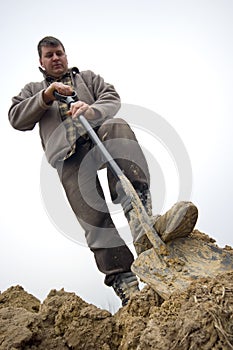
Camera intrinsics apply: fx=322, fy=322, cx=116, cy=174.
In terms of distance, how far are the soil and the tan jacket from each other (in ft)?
4.07

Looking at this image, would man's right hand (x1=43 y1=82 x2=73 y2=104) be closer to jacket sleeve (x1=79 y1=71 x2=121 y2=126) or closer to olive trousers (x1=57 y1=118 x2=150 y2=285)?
jacket sleeve (x1=79 y1=71 x2=121 y2=126)

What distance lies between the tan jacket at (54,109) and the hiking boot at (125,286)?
101 cm

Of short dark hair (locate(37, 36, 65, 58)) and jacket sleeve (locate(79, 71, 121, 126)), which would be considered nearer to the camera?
jacket sleeve (locate(79, 71, 121, 126))

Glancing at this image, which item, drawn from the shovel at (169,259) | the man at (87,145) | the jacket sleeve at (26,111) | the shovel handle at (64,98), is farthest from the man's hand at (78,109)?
the shovel at (169,259)

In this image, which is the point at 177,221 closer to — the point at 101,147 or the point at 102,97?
the point at 101,147

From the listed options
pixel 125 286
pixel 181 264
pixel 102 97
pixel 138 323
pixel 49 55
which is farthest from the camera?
pixel 49 55

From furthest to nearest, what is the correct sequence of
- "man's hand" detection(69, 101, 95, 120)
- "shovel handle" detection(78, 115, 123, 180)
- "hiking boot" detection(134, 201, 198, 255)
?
1. "man's hand" detection(69, 101, 95, 120)
2. "shovel handle" detection(78, 115, 123, 180)
3. "hiking boot" detection(134, 201, 198, 255)

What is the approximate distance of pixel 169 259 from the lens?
5.62 ft

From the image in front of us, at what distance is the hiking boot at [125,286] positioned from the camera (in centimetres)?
204

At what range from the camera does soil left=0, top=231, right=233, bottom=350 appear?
0.96 m

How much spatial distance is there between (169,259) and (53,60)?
195 cm

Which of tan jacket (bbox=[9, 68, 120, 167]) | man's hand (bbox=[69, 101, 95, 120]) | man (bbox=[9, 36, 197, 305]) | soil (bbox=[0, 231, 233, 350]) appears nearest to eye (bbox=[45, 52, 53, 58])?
man (bbox=[9, 36, 197, 305])

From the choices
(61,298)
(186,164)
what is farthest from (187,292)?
(186,164)

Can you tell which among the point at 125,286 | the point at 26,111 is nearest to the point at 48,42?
the point at 26,111
